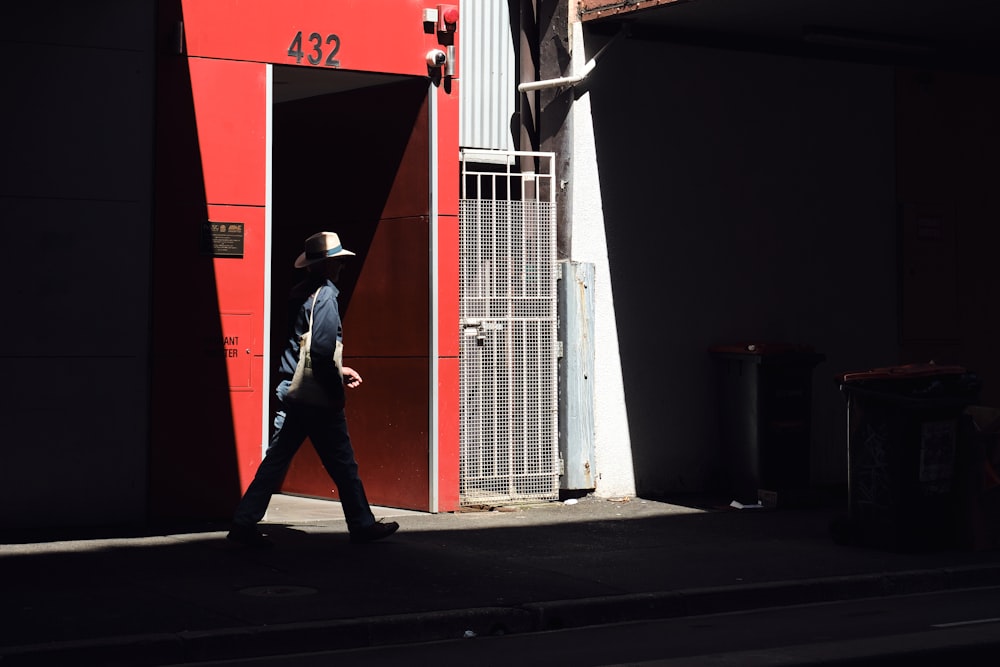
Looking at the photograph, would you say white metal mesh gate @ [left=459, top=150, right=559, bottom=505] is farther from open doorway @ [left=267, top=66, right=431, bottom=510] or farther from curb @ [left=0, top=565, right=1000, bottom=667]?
curb @ [left=0, top=565, right=1000, bottom=667]

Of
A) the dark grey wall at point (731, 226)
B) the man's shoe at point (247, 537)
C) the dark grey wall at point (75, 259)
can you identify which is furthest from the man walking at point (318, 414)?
the dark grey wall at point (731, 226)

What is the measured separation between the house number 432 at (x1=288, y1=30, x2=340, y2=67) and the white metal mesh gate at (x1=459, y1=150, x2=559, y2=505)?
1.56 meters

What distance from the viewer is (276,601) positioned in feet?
25.5

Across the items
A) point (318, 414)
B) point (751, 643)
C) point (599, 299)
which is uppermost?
point (599, 299)

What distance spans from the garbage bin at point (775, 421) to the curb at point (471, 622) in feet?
10.5

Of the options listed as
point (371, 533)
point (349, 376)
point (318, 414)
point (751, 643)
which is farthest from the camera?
Result: point (371, 533)

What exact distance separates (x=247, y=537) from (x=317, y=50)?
13.3ft

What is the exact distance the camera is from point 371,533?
32.8 feet

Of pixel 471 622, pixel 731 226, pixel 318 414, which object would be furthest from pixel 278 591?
pixel 731 226

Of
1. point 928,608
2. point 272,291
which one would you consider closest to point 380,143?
point 272,291

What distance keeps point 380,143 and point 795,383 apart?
4.29 m

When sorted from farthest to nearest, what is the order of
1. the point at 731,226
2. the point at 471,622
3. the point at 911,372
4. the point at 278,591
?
1. the point at 731,226
2. the point at 911,372
3. the point at 278,591
4. the point at 471,622

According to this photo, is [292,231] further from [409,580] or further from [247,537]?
[409,580]

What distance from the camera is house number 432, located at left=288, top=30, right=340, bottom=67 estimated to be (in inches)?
441
